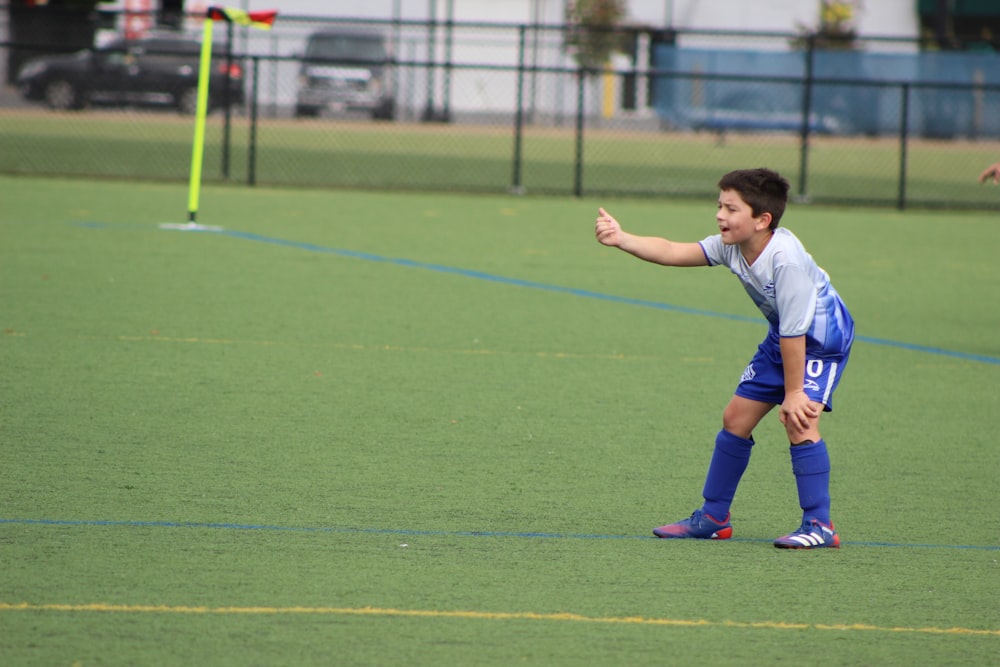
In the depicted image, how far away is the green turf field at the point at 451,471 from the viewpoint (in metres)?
3.84

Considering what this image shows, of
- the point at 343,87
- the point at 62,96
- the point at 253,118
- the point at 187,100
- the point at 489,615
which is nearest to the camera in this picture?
the point at 489,615

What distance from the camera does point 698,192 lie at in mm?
19906

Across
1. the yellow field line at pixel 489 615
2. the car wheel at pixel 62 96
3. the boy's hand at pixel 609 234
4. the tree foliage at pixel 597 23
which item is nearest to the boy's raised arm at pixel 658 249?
the boy's hand at pixel 609 234

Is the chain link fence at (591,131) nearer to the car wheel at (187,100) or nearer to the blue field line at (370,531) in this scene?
the car wheel at (187,100)

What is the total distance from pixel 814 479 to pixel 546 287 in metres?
6.25

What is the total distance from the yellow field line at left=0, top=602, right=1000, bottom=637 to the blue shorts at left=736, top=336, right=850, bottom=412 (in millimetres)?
958

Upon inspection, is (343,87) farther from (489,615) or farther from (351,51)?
(489,615)

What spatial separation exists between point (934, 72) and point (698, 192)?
605 centimetres

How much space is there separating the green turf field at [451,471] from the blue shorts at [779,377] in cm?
50

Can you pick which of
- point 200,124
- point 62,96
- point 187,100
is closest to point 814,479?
point 200,124

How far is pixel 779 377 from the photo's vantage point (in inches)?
185

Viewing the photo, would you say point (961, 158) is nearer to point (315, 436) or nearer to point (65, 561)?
point (315, 436)

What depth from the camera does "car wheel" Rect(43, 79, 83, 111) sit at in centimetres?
2708

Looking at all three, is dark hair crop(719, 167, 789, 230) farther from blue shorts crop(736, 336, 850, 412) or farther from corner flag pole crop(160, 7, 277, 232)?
corner flag pole crop(160, 7, 277, 232)
